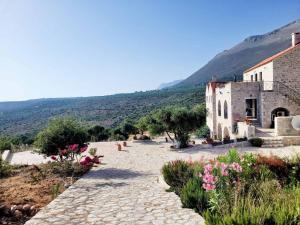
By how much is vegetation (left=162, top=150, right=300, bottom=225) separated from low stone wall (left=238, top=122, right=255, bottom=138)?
37.1 ft

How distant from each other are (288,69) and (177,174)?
20.9 meters

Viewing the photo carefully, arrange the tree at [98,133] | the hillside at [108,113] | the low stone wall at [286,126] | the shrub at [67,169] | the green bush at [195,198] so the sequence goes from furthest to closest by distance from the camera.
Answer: the hillside at [108,113] < the tree at [98,133] < the low stone wall at [286,126] < the shrub at [67,169] < the green bush at [195,198]

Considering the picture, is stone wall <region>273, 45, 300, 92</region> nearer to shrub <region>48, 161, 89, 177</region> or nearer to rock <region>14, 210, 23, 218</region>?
shrub <region>48, 161, 89, 177</region>

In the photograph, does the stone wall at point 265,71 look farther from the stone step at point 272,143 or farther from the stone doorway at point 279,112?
the stone step at point 272,143

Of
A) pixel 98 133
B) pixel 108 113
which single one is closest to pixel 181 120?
pixel 98 133

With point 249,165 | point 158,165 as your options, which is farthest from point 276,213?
point 158,165

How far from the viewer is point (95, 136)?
128 ft

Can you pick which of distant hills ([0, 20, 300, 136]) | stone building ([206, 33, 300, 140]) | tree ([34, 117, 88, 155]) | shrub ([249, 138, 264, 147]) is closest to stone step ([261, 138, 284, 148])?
shrub ([249, 138, 264, 147])

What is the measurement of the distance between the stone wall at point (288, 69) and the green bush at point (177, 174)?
1979 centimetres

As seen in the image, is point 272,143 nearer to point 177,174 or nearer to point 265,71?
point 265,71

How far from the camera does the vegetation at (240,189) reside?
15.1 ft

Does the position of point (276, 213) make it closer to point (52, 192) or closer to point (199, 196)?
point (199, 196)

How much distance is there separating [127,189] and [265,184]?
4.28 m

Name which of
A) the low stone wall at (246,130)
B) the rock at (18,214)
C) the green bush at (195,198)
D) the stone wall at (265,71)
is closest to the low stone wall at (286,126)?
the low stone wall at (246,130)
